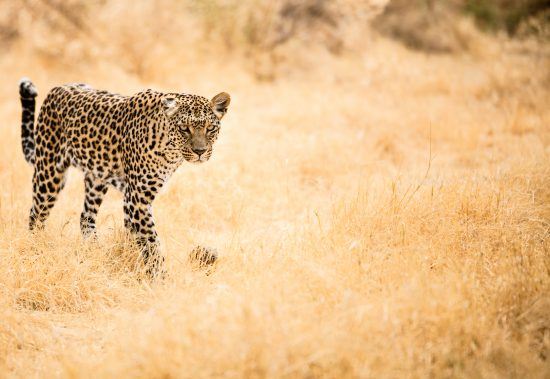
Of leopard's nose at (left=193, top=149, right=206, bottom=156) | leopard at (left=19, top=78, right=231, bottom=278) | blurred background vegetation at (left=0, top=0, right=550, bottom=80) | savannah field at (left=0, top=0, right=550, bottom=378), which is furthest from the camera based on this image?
blurred background vegetation at (left=0, top=0, right=550, bottom=80)

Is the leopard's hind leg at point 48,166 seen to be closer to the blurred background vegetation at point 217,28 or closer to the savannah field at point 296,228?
the savannah field at point 296,228

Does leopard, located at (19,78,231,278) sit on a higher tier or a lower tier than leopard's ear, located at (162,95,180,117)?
lower

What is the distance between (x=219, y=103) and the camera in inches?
200

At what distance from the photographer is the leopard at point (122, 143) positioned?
16.1 feet

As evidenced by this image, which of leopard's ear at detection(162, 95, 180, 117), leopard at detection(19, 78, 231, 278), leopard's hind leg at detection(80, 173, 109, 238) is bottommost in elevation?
leopard's hind leg at detection(80, 173, 109, 238)

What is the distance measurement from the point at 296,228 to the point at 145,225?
1.49 metres

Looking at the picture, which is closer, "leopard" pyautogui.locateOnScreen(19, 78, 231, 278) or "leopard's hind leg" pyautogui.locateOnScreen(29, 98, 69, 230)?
"leopard" pyautogui.locateOnScreen(19, 78, 231, 278)

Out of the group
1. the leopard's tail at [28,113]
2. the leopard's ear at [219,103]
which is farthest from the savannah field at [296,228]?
the leopard's ear at [219,103]

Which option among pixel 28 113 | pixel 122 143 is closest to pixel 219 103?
pixel 122 143

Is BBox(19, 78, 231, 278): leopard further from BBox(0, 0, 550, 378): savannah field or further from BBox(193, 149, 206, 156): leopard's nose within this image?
BBox(0, 0, 550, 378): savannah field

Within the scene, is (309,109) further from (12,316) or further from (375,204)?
(12,316)

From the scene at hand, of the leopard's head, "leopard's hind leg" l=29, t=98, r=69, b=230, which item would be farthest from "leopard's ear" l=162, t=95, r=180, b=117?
"leopard's hind leg" l=29, t=98, r=69, b=230

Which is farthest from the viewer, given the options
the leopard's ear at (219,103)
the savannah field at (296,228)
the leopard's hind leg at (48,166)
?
the leopard's hind leg at (48,166)

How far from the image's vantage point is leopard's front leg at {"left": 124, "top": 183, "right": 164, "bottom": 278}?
16.4ft
